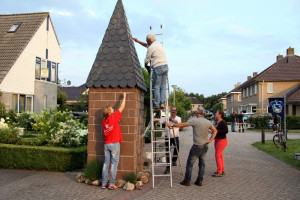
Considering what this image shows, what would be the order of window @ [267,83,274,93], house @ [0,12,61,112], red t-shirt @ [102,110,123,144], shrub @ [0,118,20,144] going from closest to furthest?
red t-shirt @ [102,110,123,144]
shrub @ [0,118,20,144]
house @ [0,12,61,112]
window @ [267,83,274,93]

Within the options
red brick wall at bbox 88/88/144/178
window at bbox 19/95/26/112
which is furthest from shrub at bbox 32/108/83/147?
window at bbox 19/95/26/112

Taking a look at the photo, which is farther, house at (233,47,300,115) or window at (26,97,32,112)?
house at (233,47,300,115)

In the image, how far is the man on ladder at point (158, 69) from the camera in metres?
7.11

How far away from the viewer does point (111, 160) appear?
22.1 feet

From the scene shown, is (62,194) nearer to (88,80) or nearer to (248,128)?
(88,80)

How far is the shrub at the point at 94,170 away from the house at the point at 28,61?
42.1ft

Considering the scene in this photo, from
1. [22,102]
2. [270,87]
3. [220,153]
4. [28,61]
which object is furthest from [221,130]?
[270,87]

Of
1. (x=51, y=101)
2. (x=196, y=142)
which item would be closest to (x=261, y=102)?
(x=51, y=101)

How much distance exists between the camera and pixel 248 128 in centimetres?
3178

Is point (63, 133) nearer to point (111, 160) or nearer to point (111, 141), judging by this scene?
point (111, 160)

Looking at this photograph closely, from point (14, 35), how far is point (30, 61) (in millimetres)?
2269

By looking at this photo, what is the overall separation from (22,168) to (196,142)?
5.63 m

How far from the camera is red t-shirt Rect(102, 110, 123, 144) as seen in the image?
6.58 m

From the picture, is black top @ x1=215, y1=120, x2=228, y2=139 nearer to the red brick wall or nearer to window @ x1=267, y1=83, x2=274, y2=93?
the red brick wall
